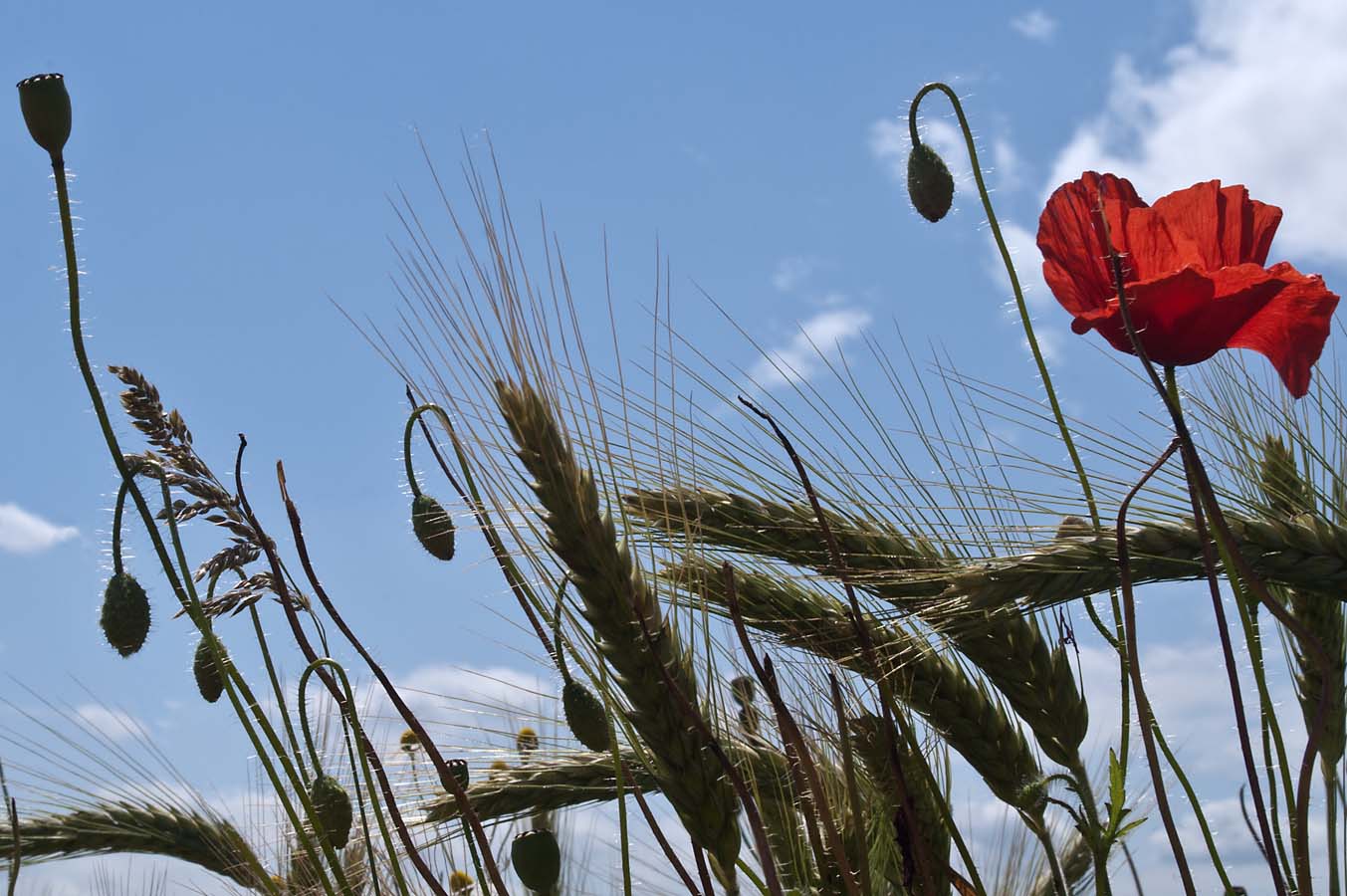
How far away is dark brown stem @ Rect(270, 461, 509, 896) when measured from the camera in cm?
105

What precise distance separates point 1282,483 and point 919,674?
1.64 ft

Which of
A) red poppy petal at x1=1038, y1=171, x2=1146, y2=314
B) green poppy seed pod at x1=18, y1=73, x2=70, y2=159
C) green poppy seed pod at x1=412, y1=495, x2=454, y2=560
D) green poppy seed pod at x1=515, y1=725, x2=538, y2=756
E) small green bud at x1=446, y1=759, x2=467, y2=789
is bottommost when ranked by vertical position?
small green bud at x1=446, y1=759, x2=467, y2=789

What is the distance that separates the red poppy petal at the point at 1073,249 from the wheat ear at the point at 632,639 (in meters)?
0.54

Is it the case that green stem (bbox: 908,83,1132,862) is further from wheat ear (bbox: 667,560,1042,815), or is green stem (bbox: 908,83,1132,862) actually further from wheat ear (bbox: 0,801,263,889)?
wheat ear (bbox: 0,801,263,889)

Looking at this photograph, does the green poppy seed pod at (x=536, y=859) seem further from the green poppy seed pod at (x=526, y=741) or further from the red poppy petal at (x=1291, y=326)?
the red poppy petal at (x=1291, y=326)

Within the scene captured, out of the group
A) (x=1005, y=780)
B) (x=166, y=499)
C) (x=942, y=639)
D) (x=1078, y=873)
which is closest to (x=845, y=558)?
(x=942, y=639)

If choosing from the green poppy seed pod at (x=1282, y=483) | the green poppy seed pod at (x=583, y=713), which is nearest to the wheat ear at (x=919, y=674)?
the green poppy seed pod at (x=583, y=713)

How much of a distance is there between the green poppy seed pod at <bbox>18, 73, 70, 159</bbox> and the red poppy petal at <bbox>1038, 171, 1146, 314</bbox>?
3.16 ft

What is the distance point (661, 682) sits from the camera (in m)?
1.11

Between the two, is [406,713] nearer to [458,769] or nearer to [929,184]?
[458,769]

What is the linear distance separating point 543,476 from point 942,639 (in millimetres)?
527

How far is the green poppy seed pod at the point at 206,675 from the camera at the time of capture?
57.9 inches

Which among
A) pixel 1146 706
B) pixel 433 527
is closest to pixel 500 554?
pixel 433 527

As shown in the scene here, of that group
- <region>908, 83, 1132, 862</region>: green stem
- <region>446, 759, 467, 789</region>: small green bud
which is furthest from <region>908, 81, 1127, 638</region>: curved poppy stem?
<region>446, 759, 467, 789</region>: small green bud
